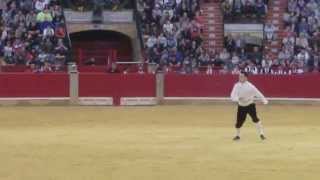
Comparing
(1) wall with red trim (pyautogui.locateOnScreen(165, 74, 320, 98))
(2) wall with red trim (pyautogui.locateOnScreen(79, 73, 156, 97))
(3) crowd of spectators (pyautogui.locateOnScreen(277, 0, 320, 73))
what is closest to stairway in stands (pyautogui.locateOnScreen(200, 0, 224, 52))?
(3) crowd of spectators (pyautogui.locateOnScreen(277, 0, 320, 73))

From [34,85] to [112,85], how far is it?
224cm

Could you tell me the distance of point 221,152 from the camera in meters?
12.3

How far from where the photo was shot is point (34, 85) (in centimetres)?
2353

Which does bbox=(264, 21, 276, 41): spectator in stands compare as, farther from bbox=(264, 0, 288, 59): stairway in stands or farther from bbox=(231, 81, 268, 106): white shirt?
bbox=(231, 81, 268, 106): white shirt

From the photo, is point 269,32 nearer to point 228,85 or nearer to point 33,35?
point 228,85

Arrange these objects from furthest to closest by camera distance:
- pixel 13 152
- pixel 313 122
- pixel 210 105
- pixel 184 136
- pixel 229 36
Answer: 1. pixel 229 36
2. pixel 210 105
3. pixel 313 122
4. pixel 184 136
5. pixel 13 152

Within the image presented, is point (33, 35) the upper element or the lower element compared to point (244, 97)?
lower

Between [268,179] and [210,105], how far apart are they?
47.5 feet

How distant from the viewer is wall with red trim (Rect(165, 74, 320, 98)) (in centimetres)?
2438

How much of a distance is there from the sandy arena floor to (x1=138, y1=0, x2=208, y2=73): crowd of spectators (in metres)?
5.96

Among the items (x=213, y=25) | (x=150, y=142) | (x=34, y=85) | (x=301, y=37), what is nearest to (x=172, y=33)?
(x=213, y=25)

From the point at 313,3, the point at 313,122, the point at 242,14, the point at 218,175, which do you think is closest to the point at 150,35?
the point at 242,14

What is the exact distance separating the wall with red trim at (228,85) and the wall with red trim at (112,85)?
2.67 ft

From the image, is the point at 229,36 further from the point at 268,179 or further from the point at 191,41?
the point at 268,179
